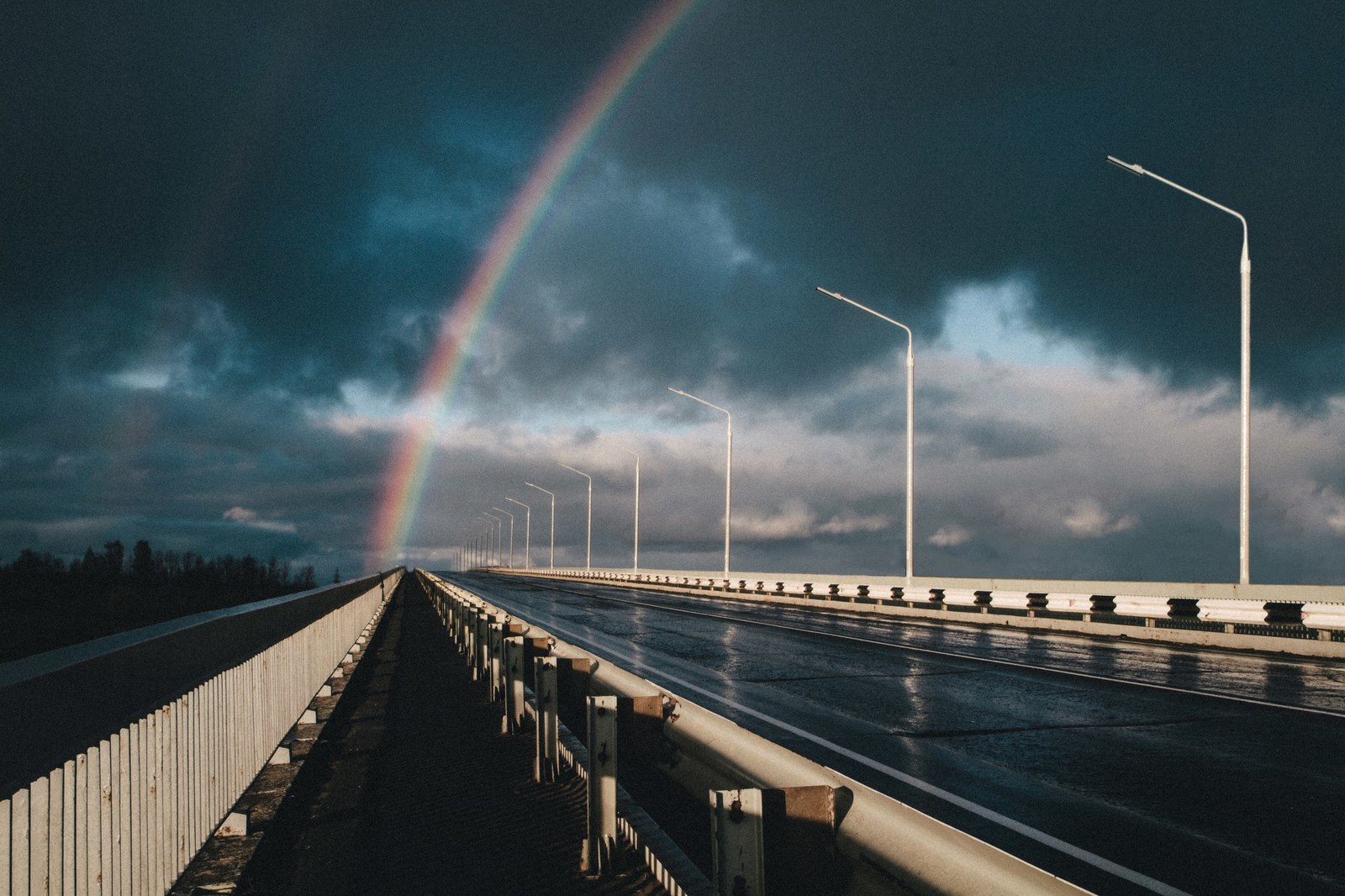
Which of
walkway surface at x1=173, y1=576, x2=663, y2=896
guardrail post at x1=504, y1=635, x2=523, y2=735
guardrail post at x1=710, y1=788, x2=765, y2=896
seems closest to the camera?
guardrail post at x1=710, y1=788, x2=765, y2=896

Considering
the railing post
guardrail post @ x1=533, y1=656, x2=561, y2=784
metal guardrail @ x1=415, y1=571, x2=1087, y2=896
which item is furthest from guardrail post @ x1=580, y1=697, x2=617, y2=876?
the railing post

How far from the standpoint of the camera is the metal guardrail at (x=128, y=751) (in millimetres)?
3486

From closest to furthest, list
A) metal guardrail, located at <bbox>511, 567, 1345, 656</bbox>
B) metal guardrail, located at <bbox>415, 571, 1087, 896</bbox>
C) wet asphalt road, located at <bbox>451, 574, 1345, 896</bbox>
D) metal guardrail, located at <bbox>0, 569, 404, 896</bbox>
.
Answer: metal guardrail, located at <bbox>415, 571, 1087, 896</bbox>, metal guardrail, located at <bbox>0, 569, 404, 896</bbox>, wet asphalt road, located at <bbox>451, 574, 1345, 896</bbox>, metal guardrail, located at <bbox>511, 567, 1345, 656</bbox>

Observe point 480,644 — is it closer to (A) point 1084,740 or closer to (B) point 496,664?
(B) point 496,664

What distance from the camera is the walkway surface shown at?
5496 millimetres

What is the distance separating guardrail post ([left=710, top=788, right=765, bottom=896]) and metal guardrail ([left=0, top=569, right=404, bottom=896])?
2254mm

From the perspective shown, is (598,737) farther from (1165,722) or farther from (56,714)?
(1165,722)

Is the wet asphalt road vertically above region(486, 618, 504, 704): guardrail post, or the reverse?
region(486, 618, 504, 704): guardrail post

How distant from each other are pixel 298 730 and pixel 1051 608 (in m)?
21.7

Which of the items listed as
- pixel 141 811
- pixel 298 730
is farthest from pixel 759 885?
pixel 298 730

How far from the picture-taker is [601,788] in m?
5.61

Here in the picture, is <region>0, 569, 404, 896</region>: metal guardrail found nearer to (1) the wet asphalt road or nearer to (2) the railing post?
(1) the wet asphalt road

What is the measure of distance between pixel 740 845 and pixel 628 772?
17.0 feet

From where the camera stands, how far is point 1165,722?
10797 millimetres
